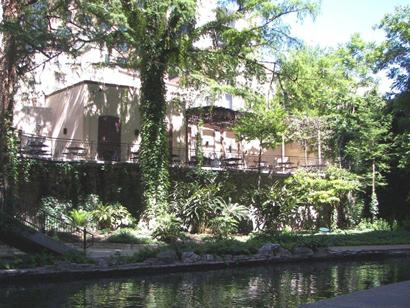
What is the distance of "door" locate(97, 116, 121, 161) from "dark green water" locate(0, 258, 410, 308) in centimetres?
1380

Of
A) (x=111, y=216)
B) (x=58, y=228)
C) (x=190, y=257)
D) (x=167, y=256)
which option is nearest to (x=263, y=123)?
(x=111, y=216)

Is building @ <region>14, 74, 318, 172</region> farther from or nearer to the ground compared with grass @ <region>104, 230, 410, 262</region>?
farther from the ground

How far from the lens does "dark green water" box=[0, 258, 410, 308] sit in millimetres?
11039

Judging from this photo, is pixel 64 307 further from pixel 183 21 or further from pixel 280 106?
pixel 280 106

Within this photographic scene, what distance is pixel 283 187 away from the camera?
30781mm

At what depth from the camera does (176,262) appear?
52.0ft

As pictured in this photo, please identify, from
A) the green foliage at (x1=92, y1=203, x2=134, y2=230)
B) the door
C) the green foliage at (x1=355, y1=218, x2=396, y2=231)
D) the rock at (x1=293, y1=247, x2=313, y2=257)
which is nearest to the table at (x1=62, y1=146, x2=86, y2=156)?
the door

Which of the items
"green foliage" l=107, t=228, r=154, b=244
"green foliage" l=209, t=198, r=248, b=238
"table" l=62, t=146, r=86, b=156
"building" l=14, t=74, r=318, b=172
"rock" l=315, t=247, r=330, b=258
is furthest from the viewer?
"building" l=14, t=74, r=318, b=172

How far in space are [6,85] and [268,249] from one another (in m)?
10.1

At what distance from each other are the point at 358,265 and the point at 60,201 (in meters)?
13.6

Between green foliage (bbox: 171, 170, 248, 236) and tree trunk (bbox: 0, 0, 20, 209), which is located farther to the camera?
green foliage (bbox: 171, 170, 248, 236)

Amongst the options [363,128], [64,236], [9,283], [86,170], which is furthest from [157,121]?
[363,128]

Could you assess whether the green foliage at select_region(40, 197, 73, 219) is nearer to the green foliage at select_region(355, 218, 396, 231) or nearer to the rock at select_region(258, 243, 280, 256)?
the rock at select_region(258, 243, 280, 256)

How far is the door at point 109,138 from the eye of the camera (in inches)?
1126
